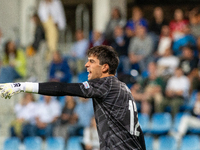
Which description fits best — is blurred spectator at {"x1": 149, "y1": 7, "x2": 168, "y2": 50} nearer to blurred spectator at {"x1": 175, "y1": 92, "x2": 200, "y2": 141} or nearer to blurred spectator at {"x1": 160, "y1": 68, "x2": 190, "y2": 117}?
blurred spectator at {"x1": 160, "y1": 68, "x2": 190, "y2": 117}

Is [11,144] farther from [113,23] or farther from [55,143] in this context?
[113,23]

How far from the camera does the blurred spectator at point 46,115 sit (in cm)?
953

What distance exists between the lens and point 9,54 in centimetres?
1145

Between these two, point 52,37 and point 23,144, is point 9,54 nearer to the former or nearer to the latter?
point 52,37

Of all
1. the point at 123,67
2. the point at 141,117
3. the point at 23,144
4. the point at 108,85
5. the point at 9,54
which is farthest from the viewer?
the point at 9,54

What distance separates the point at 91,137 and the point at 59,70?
9.11ft

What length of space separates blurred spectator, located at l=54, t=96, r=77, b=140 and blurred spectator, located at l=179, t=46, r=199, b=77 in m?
2.85

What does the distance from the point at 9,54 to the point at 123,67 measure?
134 inches

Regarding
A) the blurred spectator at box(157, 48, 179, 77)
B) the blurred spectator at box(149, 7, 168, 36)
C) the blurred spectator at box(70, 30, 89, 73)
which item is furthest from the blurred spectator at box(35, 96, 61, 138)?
the blurred spectator at box(149, 7, 168, 36)

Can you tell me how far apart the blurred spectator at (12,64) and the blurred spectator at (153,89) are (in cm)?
386

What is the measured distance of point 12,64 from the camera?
37.5 feet

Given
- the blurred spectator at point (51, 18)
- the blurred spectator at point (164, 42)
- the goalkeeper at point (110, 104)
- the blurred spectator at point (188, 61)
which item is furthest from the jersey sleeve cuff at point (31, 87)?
the blurred spectator at point (51, 18)

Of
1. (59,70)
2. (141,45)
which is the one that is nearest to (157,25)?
(141,45)

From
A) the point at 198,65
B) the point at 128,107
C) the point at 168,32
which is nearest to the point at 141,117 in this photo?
the point at 198,65
